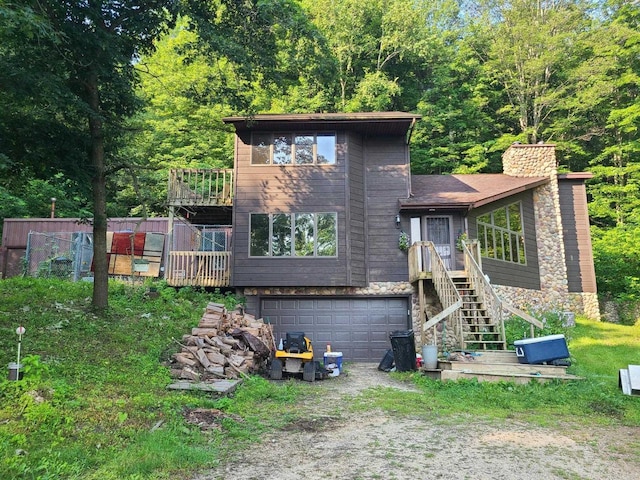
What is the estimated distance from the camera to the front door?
44.8ft

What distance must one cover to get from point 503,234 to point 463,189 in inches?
82.4

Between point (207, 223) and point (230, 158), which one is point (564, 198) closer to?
point (207, 223)

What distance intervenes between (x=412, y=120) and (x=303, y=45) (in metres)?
4.82

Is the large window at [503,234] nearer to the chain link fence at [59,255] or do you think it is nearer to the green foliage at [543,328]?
the green foliage at [543,328]

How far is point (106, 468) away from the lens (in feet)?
12.6

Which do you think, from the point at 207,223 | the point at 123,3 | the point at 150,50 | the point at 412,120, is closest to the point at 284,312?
the point at 207,223

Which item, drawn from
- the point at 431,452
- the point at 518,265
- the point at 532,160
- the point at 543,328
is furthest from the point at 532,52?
the point at 431,452

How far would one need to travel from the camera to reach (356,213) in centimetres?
1355

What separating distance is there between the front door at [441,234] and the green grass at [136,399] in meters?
4.36

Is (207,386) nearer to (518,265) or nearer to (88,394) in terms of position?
(88,394)

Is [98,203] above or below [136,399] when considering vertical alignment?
above

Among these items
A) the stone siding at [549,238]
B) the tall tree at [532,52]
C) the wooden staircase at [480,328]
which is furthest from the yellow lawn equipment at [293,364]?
the tall tree at [532,52]

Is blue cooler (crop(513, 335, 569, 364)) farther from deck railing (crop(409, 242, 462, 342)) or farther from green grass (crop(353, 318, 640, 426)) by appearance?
deck railing (crop(409, 242, 462, 342))

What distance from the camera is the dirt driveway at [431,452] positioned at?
3.97 metres
